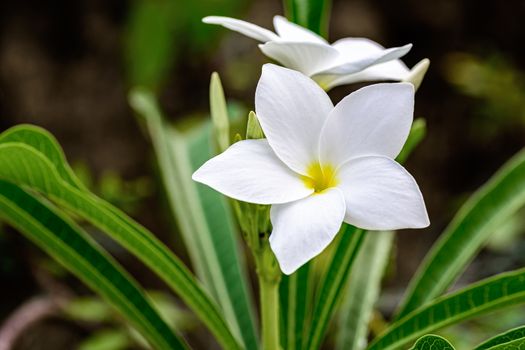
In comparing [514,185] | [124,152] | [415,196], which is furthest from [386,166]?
[124,152]

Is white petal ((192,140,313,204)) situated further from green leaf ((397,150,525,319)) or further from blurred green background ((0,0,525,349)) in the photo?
blurred green background ((0,0,525,349))

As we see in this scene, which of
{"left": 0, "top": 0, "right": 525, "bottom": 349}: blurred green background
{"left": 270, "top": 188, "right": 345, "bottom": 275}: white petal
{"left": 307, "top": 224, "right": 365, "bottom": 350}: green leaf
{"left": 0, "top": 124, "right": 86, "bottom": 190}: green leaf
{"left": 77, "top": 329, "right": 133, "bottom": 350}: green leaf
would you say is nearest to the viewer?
{"left": 270, "top": 188, "right": 345, "bottom": 275}: white petal

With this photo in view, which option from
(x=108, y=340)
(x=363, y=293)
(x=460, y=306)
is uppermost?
(x=460, y=306)

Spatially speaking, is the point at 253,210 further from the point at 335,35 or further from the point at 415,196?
the point at 335,35

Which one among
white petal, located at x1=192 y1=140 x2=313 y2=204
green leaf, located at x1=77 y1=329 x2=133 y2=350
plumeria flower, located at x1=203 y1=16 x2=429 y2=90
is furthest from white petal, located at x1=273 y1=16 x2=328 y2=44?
green leaf, located at x1=77 y1=329 x2=133 y2=350

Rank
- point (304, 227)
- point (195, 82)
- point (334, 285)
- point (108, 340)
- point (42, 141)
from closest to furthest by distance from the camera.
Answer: point (304, 227) < point (42, 141) < point (334, 285) < point (108, 340) < point (195, 82)

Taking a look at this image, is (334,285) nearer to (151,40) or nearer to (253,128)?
(253,128)

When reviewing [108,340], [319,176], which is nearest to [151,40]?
[108,340]
